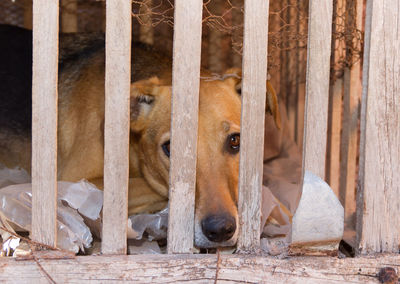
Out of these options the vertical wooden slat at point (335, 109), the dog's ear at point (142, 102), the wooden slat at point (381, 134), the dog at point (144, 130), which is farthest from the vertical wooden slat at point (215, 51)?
the wooden slat at point (381, 134)

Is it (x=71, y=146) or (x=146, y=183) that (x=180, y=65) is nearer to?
(x=146, y=183)

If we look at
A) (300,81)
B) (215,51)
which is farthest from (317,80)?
(215,51)

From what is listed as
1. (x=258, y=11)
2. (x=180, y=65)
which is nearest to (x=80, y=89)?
(x=180, y=65)

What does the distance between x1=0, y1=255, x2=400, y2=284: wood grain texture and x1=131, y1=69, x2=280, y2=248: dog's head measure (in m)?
0.20

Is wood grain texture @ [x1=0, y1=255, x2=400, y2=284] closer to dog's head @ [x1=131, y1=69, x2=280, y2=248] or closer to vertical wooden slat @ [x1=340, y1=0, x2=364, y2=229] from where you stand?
dog's head @ [x1=131, y1=69, x2=280, y2=248]

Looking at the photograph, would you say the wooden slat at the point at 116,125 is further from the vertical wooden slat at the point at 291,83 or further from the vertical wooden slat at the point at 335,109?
the vertical wooden slat at the point at 291,83

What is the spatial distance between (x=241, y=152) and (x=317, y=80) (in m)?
0.41

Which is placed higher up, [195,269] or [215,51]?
[215,51]

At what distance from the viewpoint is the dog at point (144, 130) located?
7.06 ft

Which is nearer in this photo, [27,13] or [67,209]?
[67,209]

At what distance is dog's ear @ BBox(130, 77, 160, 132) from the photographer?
2.63 meters

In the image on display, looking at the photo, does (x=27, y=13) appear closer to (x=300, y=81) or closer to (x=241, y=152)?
(x=300, y=81)

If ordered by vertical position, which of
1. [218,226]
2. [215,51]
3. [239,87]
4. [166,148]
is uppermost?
[215,51]

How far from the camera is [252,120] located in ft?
6.17
